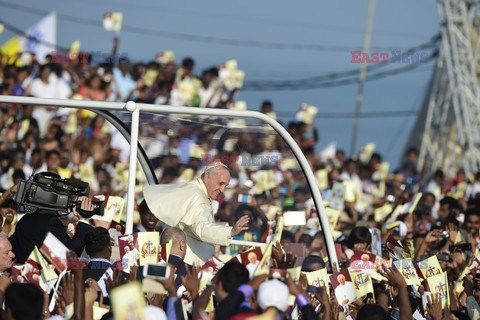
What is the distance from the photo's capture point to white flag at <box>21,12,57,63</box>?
22453 millimetres

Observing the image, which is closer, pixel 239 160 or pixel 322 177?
pixel 239 160

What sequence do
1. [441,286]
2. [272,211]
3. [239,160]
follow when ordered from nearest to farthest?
[441,286] < [239,160] < [272,211]

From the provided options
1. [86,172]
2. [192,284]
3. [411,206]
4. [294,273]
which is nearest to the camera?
[192,284]

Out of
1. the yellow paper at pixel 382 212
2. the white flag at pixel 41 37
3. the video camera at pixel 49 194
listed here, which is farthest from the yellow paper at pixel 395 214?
the white flag at pixel 41 37

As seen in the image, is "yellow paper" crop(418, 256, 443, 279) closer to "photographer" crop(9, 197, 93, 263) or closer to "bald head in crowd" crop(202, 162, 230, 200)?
"bald head in crowd" crop(202, 162, 230, 200)

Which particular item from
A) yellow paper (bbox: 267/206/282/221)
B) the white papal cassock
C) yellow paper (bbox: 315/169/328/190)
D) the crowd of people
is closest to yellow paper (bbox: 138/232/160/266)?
the crowd of people

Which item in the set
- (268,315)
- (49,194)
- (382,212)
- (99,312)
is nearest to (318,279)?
(99,312)

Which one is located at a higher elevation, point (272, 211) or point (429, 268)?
point (272, 211)

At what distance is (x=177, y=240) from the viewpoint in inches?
355

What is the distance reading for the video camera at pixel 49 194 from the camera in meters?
8.73

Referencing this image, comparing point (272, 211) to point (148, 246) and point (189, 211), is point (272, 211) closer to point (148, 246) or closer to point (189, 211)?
point (189, 211)

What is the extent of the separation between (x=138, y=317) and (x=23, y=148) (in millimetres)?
10015

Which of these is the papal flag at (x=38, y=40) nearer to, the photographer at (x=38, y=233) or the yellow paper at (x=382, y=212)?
the yellow paper at (x=382, y=212)

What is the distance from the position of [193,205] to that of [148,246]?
998mm
